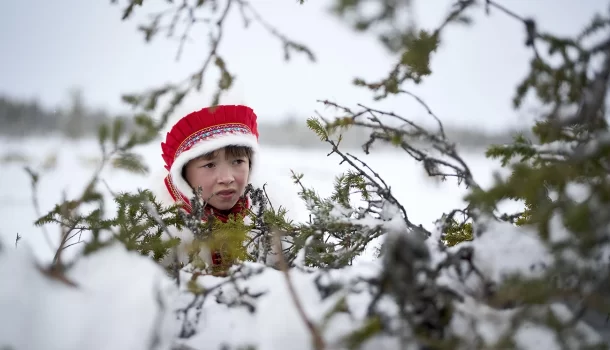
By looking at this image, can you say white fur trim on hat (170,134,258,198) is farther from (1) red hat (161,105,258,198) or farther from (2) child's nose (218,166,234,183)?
(2) child's nose (218,166,234,183)

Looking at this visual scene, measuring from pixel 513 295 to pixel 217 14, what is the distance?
3.63ft

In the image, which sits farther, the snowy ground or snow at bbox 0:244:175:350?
the snowy ground

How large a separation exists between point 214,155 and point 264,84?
253ft

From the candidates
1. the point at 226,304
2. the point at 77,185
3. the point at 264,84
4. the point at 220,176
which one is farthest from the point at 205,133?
the point at 264,84

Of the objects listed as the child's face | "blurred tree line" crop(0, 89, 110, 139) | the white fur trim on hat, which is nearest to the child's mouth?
the child's face

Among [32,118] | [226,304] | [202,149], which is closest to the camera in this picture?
[226,304]

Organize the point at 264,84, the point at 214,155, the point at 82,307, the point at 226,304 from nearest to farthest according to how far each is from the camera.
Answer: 1. the point at 82,307
2. the point at 226,304
3. the point at 214,155
4. the point at 264,84

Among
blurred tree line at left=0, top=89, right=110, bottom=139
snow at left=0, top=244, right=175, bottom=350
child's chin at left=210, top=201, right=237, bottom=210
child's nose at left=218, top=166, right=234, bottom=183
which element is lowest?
snow at left=0, top=244, right=175, bottom=350

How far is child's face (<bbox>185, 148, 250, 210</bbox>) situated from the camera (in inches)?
118

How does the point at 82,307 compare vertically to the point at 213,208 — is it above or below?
below

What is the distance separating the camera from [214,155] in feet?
10.0

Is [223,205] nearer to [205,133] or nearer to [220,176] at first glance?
[220,176]

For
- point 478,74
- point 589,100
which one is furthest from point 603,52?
point 478,74

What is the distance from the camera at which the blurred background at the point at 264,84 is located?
1.23 m
